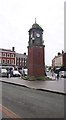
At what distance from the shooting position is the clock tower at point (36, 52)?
39406 mm

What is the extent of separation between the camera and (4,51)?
9738 centimetres

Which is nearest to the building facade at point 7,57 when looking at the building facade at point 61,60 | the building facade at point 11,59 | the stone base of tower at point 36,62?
the building facade at point 11,59

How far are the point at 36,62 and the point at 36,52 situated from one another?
1667mm

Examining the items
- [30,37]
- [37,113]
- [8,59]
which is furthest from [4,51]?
[37,113]

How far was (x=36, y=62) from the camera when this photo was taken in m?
39.6

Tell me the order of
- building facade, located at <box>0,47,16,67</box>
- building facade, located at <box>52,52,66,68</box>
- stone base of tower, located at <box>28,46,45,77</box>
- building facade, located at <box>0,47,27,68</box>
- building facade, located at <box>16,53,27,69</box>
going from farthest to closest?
building facade, located at <box>52,52,66,68</box> → building facade, located at <box>16,53,27,69</box> → building facade, located at <box>0,47,27,68</box> → building facade, located at <box>0,47,16,67</box> → stone base of tower, located at <box>28,46,45,77</box>

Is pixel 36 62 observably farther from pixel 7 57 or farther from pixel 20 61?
pixel 20 61

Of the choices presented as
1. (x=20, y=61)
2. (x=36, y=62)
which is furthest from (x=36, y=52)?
(x=20, y=61)

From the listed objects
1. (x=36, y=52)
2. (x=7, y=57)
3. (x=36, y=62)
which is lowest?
(x=36, y=62)

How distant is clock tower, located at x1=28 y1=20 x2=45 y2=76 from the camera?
3941cm

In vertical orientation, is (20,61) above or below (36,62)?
above

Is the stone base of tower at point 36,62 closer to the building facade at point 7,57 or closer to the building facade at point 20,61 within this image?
the building facade at point 7,57

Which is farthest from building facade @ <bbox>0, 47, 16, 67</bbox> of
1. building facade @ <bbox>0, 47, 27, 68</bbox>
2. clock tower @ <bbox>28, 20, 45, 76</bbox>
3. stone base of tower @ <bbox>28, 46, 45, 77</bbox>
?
stone base of tower @ <bbox>28, 46, 45, 77</bbox>

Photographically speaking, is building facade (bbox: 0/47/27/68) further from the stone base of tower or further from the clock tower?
the stone base of tower
